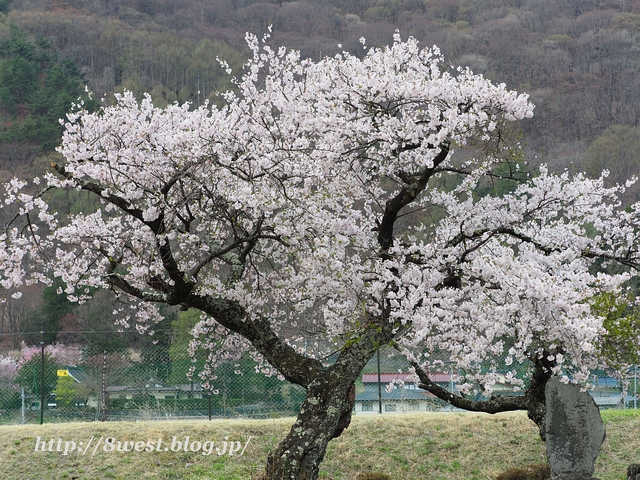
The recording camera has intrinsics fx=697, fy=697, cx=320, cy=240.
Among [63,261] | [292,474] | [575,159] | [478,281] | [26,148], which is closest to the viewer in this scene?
[292,474]

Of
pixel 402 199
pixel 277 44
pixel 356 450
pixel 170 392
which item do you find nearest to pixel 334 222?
pixel 402 199

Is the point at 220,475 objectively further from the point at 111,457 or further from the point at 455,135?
the point at 455,135

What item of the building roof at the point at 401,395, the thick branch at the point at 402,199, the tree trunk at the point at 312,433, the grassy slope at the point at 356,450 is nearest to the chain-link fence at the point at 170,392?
the building roof at the point at 401,395

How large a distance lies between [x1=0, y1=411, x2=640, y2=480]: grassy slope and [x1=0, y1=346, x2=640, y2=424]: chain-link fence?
6.67 feet

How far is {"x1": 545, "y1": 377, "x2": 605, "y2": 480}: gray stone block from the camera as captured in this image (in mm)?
7230

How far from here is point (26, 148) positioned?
36.5m

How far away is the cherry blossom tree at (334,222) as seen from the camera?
6.88 metres

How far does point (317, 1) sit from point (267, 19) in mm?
5189

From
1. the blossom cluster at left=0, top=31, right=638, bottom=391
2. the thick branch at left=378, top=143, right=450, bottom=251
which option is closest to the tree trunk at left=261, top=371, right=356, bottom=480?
the blossom cluster at left=0, top=31, right=638, bottom=391

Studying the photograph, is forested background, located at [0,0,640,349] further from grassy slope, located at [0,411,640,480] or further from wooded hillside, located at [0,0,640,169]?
grassy slope, located at [0,411,640,480]

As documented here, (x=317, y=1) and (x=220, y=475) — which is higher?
(x=317, y=1)

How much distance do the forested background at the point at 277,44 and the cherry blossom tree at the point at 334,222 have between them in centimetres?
1352

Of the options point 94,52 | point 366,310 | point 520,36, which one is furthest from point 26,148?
point 520,36

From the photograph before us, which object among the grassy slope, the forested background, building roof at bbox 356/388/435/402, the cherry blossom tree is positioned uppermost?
the forested background
